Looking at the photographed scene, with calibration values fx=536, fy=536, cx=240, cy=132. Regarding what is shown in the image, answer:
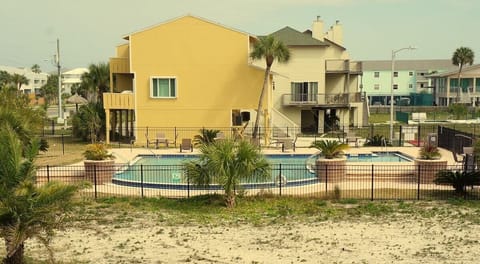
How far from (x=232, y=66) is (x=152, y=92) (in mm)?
5794

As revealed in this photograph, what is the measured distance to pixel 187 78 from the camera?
36.7m

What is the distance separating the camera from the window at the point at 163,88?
3691 centimetres

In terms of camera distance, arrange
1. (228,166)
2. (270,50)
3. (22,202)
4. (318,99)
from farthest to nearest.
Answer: (318,99) → (270,50) → (228,166) → (22,202)

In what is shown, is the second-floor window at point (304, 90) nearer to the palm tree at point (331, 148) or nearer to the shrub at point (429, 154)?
the palm tree at point (331, 148)

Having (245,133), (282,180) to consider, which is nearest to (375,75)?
(245,133)

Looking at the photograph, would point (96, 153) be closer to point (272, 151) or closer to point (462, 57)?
point (272, 151)

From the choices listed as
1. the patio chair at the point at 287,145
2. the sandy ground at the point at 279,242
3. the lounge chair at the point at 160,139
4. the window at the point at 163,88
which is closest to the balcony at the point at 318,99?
the window at the point at 163,88

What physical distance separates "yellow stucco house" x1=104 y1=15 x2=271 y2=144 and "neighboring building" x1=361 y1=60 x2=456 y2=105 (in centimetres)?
7059

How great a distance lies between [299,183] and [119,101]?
18.7 meters

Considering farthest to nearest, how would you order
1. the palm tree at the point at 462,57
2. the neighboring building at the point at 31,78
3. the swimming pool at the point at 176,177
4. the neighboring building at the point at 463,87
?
the neighboring building at the point at 31,78
the neighboring building at the point at 463,87
the palm tree at the point at 462,57
the swimming pool at the point at 176,177

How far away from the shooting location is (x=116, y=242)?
44.5 ft

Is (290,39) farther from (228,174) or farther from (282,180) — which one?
(228,174)

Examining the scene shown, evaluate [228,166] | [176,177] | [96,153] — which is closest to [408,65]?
[176,177]

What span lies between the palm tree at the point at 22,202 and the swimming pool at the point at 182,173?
8389 millimetres
